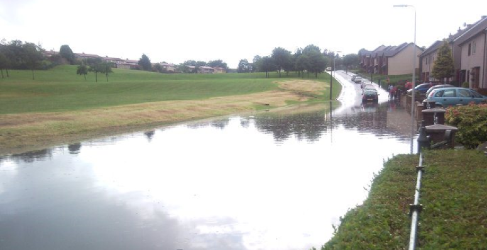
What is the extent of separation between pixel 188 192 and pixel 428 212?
496 centimetres

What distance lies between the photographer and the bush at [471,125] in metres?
11.8

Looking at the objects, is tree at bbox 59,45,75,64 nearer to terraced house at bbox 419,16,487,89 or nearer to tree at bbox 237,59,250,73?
tree at bbox 237,59,250,73

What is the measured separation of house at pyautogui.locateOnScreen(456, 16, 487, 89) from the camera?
31234 mm

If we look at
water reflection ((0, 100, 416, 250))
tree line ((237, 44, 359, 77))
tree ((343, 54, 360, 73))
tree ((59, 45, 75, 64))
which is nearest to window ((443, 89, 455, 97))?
water reflection ((0, 100, 416, 250))

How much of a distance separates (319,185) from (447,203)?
10.8ft

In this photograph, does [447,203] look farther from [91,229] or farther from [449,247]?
[91,229]

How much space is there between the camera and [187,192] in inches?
366

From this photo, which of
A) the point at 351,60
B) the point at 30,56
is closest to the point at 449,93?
the point at 30,56

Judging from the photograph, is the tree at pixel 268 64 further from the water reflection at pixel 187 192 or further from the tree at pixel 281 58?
the water reflection at pixel 187 192

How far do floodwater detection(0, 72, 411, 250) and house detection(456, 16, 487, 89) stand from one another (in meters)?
19.3

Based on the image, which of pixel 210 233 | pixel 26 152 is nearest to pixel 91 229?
pixel 210 233

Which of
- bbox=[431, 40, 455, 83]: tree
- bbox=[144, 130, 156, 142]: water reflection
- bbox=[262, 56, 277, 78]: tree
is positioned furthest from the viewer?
bbox=[262, 56, 277, 78]: tree

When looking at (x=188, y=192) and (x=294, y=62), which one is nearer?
(x=188, y=192)

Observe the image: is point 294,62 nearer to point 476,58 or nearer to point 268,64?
point 268,64
